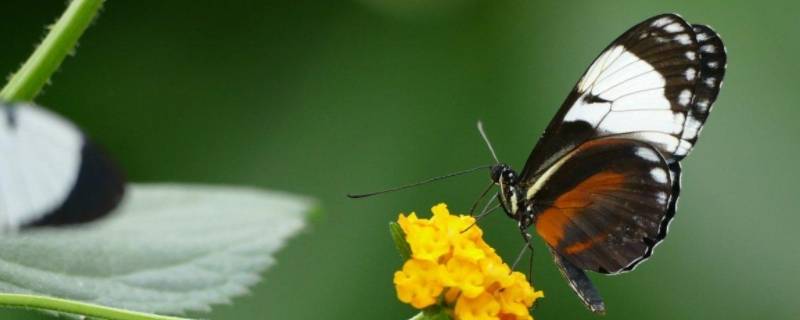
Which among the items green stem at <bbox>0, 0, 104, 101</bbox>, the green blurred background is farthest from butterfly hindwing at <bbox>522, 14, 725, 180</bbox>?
the green blurred background

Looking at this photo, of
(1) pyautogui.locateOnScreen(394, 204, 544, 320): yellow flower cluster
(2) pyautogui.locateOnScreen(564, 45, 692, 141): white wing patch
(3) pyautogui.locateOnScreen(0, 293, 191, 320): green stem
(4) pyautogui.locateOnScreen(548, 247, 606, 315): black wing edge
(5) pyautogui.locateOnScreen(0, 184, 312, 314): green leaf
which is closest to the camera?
(3) pyautogui.locateOnScreen(0, 293, 191, 320): green stem

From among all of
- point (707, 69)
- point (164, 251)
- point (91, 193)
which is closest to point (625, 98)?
point (707, 69)

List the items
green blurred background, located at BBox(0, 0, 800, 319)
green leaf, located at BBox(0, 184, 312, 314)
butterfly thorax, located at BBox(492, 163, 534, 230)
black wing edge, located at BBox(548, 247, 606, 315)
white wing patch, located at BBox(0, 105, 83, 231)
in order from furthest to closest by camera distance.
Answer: green blurred background, located at BBox(0, 0, 800, 319) → butterfly thorax, located at BBox(492, 163, 534, 230) → black wing edge, located at BBox(548, 247, 606, 315) → green leaf, located at BBox(0, 184, 312, 314) → white wing patch, located at BBox(0, 105, 83, 231)

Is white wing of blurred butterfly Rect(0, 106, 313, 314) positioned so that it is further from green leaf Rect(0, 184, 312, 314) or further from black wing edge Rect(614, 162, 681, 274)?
black wing edge Rect(614, 162, 681, 274)

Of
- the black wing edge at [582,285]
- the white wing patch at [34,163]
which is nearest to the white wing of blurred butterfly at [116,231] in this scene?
the white wing patch at [34,163]

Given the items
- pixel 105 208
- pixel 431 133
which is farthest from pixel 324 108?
pixel 105 208

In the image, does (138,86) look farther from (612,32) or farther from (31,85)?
(31,85)
